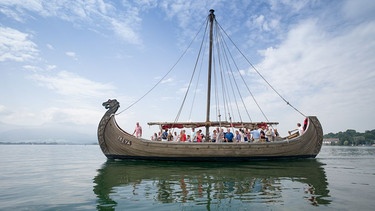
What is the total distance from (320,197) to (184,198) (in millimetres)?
Result: 3538

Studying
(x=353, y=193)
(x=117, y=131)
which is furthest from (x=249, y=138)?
(x=353, y=193)

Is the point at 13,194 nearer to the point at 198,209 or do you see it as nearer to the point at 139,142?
the point at 198,209

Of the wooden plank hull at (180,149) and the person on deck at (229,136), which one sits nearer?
the wooden plank hull at (180,149)

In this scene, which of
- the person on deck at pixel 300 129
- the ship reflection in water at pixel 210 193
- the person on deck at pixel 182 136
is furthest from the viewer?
the person on deck at pixel 300 129

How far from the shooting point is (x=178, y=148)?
15.3 metres

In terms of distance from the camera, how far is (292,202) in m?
5.88

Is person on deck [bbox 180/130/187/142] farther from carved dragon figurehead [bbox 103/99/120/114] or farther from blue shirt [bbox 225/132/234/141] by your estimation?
carved dragon figurehead [bbox 103/99/120/114]

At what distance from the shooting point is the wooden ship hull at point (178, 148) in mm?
15391

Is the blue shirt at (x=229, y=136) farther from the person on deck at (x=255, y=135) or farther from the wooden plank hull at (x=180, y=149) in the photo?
the person on deck at (x=255, y=135)

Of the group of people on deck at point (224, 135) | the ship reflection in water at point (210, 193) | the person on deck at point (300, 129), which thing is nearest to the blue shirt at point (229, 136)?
the group of people on deck at point (224, 135)

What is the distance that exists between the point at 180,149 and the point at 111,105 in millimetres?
5778

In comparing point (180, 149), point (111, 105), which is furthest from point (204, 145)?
point (111, 105)

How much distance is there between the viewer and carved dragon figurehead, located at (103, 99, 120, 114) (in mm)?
16797

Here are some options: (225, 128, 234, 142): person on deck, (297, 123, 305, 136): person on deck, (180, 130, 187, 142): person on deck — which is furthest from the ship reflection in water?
(297, 123, 305, 136): person on deck
